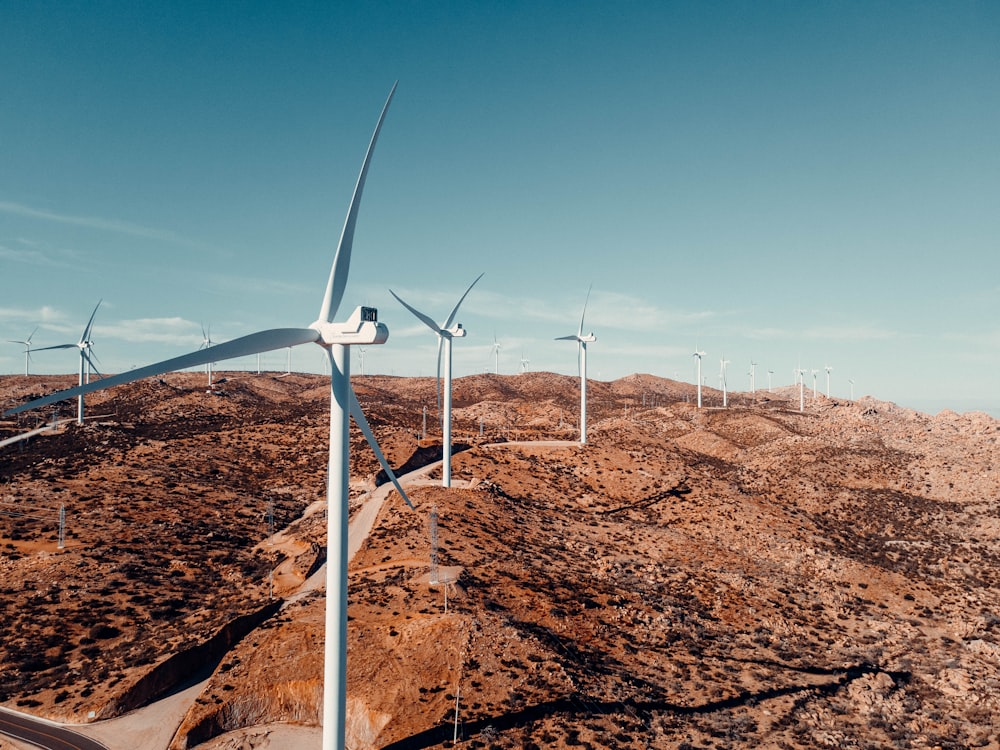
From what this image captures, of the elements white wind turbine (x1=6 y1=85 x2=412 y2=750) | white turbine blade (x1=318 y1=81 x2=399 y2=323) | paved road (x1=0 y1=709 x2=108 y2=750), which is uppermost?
white turbine blade (x1=318 y1=81 x2=399 y2=323)

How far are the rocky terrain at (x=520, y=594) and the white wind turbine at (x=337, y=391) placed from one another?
31.0ft

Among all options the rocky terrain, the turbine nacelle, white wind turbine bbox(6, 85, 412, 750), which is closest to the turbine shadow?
the rocky terrain

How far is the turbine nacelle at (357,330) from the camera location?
81.2 feet

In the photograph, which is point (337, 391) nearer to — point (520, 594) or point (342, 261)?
point (342, 261)

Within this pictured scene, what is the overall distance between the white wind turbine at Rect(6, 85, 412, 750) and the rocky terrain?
31.0 feet

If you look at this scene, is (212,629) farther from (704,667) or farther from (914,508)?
(914,508)

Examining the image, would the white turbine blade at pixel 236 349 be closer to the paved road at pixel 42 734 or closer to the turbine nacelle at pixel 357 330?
the turbine nacelle at pixel 357 330

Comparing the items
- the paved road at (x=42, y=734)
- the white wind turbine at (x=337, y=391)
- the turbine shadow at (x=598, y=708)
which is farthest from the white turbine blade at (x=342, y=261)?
the paved road at (x=42, y=734)

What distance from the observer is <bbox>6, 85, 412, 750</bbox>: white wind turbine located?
25.0 meters

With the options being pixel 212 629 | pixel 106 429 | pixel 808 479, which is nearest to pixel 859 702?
pixel 212 629

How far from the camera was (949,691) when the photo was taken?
45.4 metres

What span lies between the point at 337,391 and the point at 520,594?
33879 millimetres

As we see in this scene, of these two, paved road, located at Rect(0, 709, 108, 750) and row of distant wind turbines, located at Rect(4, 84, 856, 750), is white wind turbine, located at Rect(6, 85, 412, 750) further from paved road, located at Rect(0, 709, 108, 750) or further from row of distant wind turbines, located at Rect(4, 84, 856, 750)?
paved road, located at Rect(0, 709, 108, 750)

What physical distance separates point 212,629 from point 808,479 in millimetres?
93845
